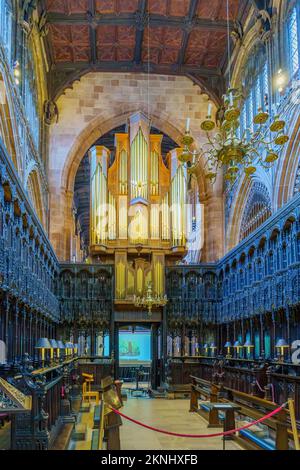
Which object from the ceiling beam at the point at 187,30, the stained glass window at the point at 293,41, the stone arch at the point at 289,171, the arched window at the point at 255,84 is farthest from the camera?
the ceiling beam at the point at 187,30

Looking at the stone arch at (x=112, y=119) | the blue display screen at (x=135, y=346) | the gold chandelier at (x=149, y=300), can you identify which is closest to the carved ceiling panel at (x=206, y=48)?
the stone arch at (x=112, y=119)

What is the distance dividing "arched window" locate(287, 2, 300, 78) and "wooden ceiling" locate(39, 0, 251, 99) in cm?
385

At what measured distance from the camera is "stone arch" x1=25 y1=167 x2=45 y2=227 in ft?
70.2

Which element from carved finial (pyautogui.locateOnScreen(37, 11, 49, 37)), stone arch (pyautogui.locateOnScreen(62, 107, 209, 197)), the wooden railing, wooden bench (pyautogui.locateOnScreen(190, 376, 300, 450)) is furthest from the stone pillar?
wooden bench (pyautogui.locateOnScreen(190, 376, 300, 450))

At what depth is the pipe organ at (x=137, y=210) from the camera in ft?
76.3

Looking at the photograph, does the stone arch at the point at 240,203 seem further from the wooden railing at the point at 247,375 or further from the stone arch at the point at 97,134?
the wooden railing at the point at 247,375

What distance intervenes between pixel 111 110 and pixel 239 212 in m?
7.67

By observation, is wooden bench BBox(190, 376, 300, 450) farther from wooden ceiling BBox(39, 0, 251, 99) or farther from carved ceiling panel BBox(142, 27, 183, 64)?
carved ceiling panel BBox(142, 27, 183, 64)

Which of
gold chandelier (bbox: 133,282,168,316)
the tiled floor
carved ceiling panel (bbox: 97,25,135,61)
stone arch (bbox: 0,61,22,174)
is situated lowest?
the tiled floor

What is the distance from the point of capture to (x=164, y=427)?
1200 centimetres

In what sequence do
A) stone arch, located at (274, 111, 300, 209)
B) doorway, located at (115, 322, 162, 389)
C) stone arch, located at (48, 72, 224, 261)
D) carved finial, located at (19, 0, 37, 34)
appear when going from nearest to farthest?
1. stone arch, located at (274, 111, 300, 209)
2. carved finial, located at (19, 0, 37, 34)
3. stone arch, located at (48, 72, 224, 261)
4. doorway, located at (115, 322, 162, 389)

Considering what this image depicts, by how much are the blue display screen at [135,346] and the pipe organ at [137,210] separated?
7.95 metres

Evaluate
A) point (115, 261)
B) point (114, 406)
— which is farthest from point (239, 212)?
point (114, 406)

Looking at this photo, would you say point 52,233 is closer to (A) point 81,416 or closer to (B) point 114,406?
(A) point 81,416
